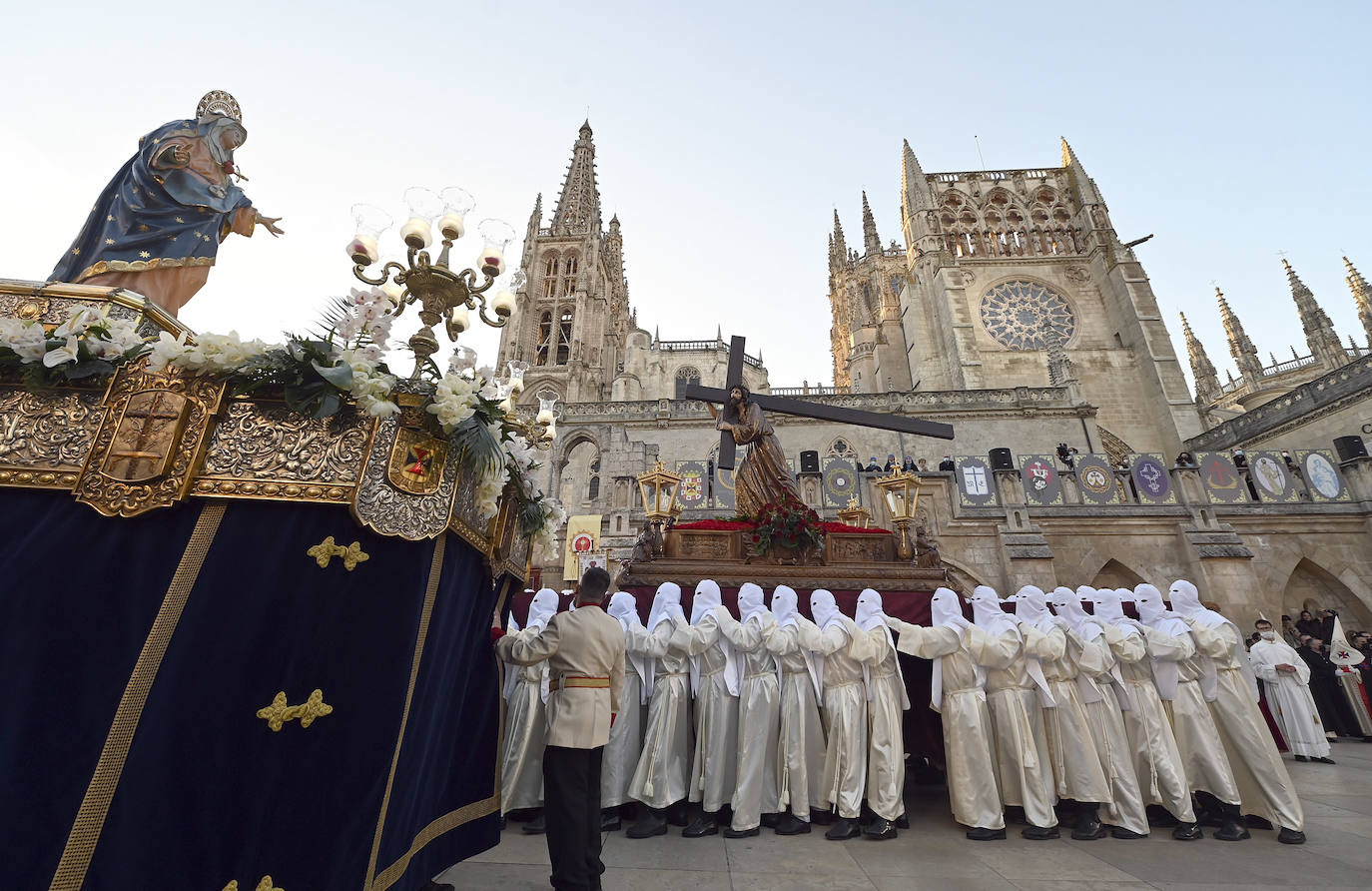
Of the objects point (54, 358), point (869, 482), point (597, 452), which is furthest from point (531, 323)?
point (54, 358)

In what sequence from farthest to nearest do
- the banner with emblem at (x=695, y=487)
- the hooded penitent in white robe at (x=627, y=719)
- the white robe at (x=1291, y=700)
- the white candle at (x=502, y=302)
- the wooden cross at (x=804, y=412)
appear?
1. the banner with emblem at (x=695, y=487)
2. the wooden cross at (x=804, y=412)
3. the white robe at (x=1291, y=700)
4. the white candle at (x=502, y=302)
5. the hooded penitent in white robe at (x=627, y=719)

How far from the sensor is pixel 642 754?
172 inches

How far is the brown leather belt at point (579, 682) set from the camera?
3195 mm

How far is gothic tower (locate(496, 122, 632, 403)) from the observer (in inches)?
1400

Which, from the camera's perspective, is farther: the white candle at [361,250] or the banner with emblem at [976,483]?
the banner with emblem at [976,483]

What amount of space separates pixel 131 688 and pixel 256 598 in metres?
0.45

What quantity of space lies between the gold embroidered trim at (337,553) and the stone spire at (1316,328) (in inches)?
2039

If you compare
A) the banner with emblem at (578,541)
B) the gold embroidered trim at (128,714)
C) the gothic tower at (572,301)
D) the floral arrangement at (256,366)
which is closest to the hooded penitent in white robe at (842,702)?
the floral arrangement at (256,366)

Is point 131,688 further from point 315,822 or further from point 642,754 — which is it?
point 642,754

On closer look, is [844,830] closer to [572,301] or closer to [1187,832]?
[1187,832]

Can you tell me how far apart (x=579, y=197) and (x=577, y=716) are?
47.9 metres

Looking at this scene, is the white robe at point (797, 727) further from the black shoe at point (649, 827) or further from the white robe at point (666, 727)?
the black shoe at point (649, 827)

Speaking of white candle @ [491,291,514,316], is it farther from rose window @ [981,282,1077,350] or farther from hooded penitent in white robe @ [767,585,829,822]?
rose window @ [981,282,1077,350]

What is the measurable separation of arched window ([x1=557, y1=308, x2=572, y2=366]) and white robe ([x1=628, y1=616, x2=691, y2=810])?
35.1 metres
